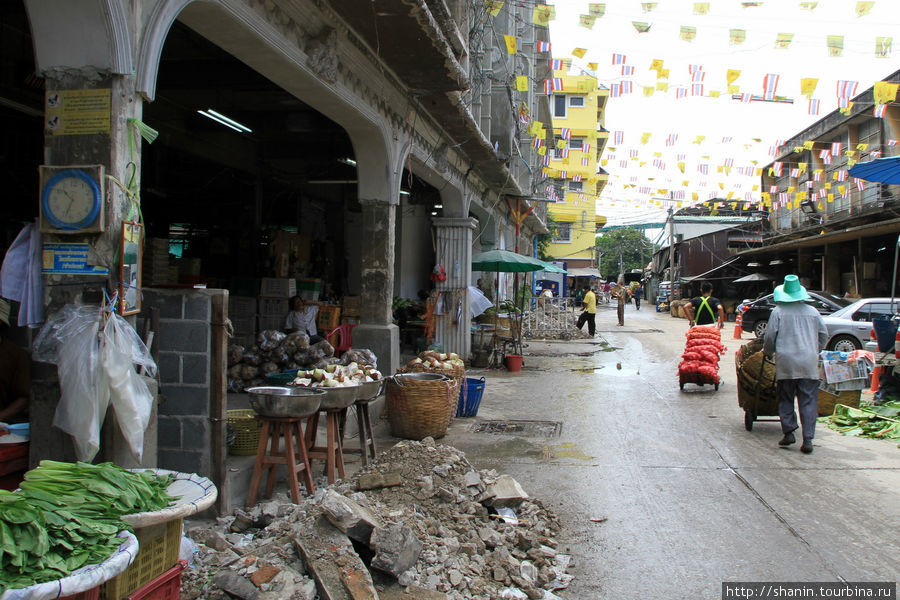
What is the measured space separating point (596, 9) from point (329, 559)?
29.8ft

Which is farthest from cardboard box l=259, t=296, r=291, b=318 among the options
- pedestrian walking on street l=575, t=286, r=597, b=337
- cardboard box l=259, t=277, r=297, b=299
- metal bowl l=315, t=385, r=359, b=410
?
pedestrian walking on street l=575, t=286, r=597, b=337

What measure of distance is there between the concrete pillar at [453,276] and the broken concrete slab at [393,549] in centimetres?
955

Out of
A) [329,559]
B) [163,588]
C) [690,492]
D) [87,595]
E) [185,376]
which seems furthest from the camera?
[690,492]

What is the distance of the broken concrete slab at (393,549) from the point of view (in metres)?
3.64

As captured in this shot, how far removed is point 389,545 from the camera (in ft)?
12.0

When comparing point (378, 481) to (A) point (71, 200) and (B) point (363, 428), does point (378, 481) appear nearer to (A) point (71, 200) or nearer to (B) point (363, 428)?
(B) point (363, 428)

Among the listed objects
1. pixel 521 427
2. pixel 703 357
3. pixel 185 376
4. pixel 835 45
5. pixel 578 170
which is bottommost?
pixel 521 427

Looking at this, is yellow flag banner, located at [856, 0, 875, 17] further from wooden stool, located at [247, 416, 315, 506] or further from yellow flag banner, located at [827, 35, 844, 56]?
wooden stool, located at [247, 416, 315, 506]

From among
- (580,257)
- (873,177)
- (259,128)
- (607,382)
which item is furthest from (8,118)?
(580,257)

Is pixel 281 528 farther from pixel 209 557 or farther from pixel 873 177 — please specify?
pixel 873 177

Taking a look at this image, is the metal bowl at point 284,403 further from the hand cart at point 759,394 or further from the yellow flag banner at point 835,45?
the yellow flag banner at point 835,45

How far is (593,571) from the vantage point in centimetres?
409

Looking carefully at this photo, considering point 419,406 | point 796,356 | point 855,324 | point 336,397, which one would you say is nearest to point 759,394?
point 796,356

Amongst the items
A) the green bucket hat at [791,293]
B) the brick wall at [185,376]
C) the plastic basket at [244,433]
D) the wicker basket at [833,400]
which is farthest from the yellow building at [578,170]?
the brick wall at [185,376]
